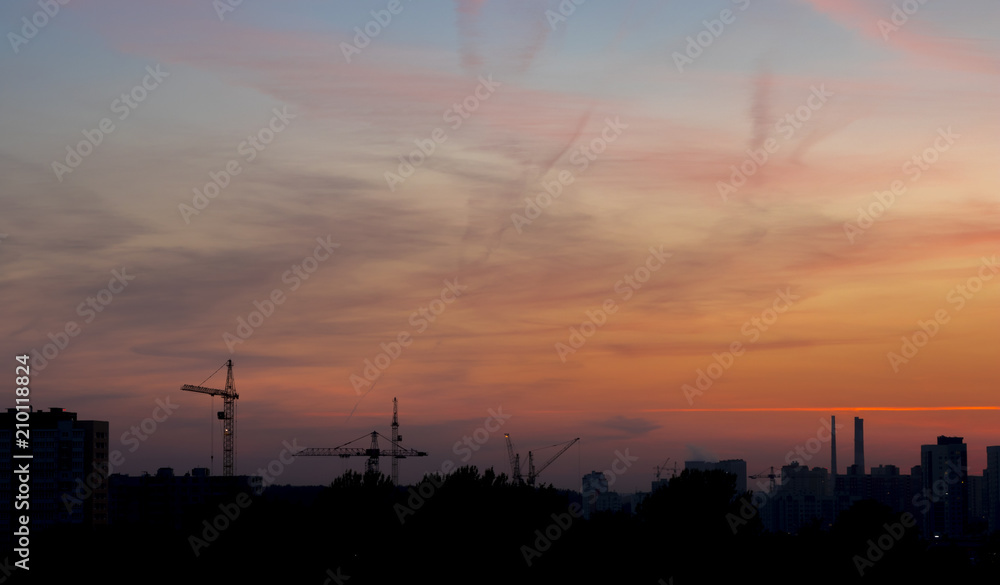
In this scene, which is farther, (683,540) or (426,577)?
(683,540)

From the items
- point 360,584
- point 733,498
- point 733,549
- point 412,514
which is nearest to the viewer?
point 360,584

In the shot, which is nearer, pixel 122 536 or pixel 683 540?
pixel 122 536

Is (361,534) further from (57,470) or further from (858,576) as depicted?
(57,470)

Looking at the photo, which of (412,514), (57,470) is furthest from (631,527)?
(57,470)

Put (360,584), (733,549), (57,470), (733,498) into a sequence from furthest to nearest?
(57,470) → (733,498) → (733,549) → (360,584)

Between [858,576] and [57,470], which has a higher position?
[57,470]

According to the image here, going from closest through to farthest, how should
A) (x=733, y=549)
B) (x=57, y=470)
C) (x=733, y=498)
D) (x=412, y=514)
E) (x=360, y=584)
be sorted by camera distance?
(x=360, y=584), (x=412, y=514), (x=733, y=549), (x=733, y=498), (x=57, y=470)

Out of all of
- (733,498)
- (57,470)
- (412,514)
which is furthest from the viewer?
(57,470)

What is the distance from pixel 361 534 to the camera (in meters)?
66.9

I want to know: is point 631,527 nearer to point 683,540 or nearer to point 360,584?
point 683,540

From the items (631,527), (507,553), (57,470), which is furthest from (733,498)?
(57,470)

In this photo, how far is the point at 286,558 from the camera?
6378 cm

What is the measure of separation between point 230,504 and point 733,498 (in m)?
39.0

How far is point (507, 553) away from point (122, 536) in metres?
22.9
